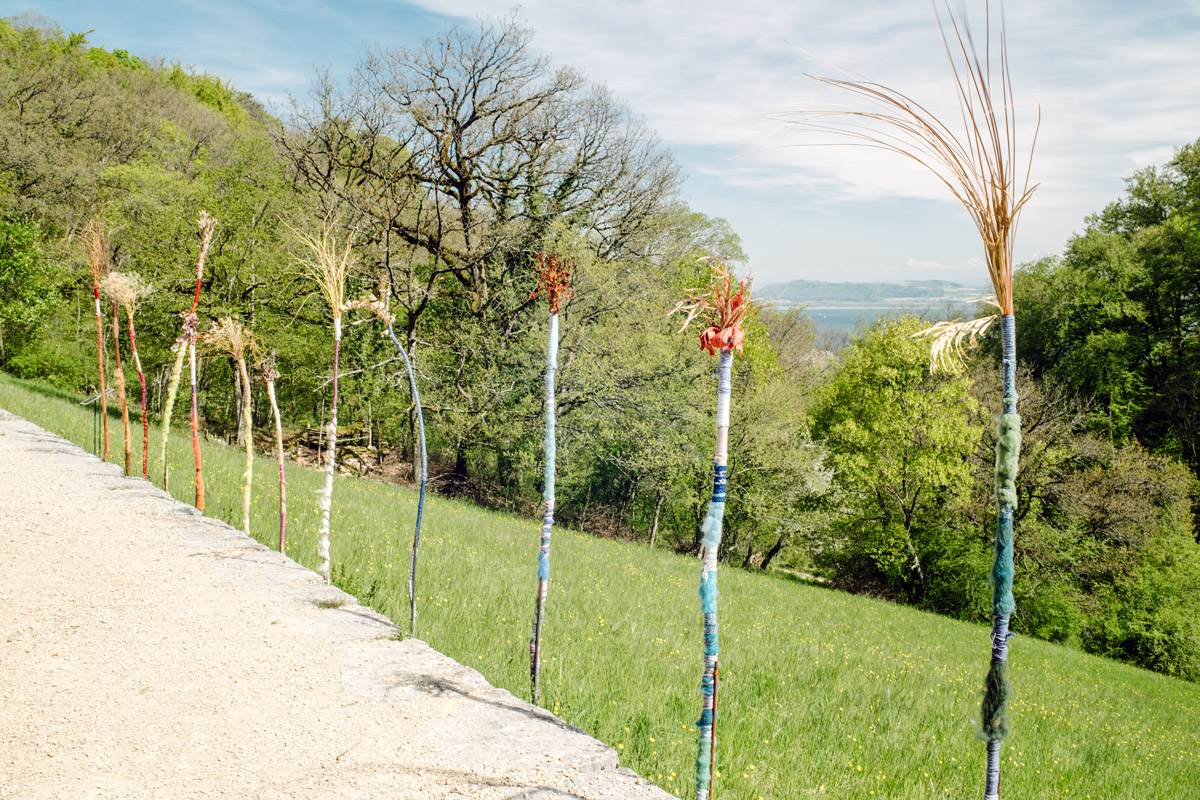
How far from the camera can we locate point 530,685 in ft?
17.4

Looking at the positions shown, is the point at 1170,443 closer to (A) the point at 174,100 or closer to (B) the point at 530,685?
(B) the point at 530,685

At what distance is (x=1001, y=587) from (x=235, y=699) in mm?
4879

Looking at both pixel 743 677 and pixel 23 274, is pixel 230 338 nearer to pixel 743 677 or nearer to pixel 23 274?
pixel 743 677

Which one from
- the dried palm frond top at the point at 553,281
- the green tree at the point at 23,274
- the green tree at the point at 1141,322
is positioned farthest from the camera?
the green tree at the point at 1141,322

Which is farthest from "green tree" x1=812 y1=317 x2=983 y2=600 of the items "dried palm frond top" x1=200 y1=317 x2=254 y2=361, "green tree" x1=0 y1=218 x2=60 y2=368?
"green tree" x1=0 y1=218 x2=60 y2=368

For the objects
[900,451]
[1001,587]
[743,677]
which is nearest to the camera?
[1001,587]

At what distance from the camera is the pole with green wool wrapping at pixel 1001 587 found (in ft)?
8.26

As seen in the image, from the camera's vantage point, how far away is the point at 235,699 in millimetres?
4559

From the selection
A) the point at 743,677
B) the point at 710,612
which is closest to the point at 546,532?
the point at 710,612

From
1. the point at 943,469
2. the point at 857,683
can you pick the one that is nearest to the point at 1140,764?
the point at 857,683

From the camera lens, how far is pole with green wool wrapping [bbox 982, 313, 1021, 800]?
99.1 inches

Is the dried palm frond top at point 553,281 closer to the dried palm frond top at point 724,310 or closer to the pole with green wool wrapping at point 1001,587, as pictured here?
the dried palm frond top at point 724,310

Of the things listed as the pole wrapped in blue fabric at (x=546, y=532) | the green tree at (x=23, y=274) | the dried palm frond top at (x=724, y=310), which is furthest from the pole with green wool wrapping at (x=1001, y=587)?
the green tree at (x=23, y=274)

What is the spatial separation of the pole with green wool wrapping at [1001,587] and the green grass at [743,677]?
2.07 m
